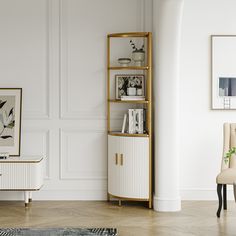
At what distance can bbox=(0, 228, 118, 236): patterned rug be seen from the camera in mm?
4855

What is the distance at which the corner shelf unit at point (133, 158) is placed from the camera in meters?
6.01

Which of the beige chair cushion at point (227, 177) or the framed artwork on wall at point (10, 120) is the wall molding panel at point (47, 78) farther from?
the beige chair cushion at point (227, 177)

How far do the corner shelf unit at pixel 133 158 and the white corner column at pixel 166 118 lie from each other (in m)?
0.09

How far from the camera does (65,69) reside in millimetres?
6461

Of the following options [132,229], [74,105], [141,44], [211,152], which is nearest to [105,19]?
[141,44]

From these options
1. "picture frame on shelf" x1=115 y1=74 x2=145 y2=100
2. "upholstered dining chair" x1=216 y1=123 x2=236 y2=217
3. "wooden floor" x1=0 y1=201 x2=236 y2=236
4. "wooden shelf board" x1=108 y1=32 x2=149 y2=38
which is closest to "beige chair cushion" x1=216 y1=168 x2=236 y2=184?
"upholstered dining chair" x1=216 y1=123 x2=236 y2=217

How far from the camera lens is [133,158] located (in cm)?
602

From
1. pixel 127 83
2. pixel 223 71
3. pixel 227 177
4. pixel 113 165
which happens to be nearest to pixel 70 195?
pixel 113 165

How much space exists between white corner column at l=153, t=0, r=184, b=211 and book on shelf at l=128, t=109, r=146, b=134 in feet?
0.58

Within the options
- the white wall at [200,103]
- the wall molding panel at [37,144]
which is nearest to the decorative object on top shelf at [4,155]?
the wall molding panel at [37,144]

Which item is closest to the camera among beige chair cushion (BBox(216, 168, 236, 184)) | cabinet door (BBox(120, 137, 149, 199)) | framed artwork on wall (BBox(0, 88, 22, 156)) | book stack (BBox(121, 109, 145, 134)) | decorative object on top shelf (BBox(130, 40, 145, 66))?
beige chair cushion (BBox(216, 168, 236, 184))

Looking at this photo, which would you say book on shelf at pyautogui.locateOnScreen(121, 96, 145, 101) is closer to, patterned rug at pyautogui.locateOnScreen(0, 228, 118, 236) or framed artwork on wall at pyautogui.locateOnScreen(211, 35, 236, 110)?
framed artwork on wall at pyautogui.locateOnScreen(211, 35, 236, 110)

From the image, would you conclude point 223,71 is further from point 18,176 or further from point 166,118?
point 18,176

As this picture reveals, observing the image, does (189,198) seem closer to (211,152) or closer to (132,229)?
(211,152)
